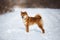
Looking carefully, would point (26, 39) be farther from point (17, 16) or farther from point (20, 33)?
point (17, 16)

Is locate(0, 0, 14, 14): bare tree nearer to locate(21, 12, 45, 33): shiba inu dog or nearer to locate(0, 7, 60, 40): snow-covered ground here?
locate(0, 7, 60, 40): snow-covered ground

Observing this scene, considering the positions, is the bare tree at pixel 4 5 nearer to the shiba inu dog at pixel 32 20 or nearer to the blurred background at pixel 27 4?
the blurred background at pixel 27 4

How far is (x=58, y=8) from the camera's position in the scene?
1.34m

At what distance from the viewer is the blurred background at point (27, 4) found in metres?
1.31

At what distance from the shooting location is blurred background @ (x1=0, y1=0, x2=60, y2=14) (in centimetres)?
131

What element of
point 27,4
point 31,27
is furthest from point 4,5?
point 31,27

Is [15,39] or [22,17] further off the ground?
[22,17]

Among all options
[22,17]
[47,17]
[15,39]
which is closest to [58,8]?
[47,17]

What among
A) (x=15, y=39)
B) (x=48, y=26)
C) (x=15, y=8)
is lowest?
(x=15, y=39)

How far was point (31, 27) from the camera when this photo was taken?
4.32 ft

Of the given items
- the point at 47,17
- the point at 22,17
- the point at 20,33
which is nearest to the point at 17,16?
the point at 22,17

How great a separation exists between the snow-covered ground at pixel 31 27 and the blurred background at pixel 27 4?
4cm

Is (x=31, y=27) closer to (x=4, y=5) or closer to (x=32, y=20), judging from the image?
(x=32, y=20)

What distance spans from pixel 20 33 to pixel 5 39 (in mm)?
140
